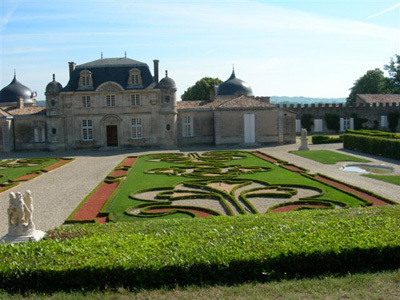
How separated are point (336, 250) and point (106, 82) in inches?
1376

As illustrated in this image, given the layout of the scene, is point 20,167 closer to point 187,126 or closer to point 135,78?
point 135,78

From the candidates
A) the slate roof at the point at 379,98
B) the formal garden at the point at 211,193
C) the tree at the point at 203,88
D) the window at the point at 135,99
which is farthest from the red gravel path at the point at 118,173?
the tree at the point at 203,88

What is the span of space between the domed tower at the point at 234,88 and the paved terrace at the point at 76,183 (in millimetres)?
21167

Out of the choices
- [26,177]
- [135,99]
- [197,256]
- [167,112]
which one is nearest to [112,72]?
[135,99]

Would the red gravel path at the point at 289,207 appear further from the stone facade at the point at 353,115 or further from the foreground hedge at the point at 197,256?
the stone facade at the point at 353,115

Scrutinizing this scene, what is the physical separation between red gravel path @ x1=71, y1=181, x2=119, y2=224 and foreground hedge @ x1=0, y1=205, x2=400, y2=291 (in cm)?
442

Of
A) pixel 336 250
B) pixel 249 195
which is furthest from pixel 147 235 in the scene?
pixel 249 195

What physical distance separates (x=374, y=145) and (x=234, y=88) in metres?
26.6

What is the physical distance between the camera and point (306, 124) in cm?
5616

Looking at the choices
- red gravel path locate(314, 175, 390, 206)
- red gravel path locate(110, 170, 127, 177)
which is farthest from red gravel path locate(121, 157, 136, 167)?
red gravel path locate(314, 175, 390, 206)

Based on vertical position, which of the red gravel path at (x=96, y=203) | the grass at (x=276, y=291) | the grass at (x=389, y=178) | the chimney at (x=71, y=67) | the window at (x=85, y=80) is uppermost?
the chimney at (x=71, y=67)

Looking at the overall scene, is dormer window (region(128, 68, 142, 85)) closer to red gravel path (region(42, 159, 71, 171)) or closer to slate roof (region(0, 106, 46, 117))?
slate roof (region(0, 106, 46, 117))

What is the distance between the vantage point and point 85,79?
41.8 metres

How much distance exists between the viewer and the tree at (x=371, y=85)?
7862 centimetres
